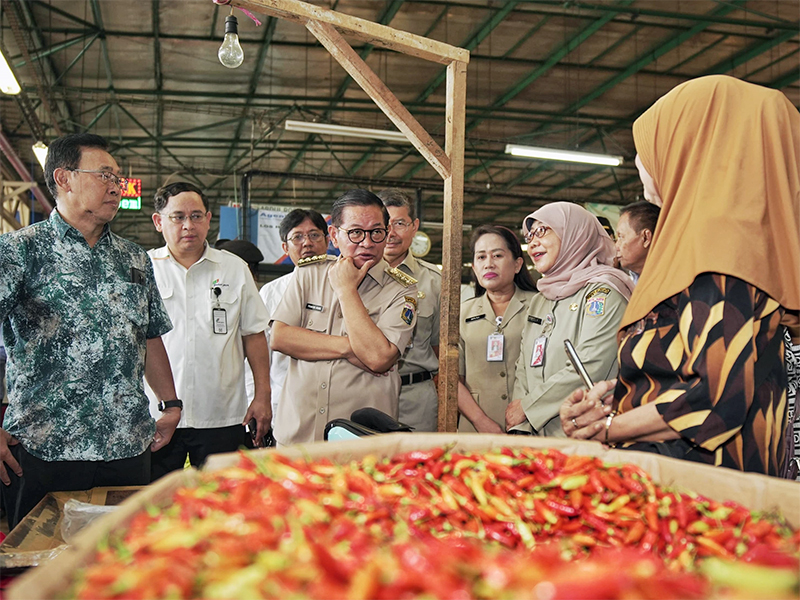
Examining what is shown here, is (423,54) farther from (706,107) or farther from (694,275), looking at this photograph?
(694,275)

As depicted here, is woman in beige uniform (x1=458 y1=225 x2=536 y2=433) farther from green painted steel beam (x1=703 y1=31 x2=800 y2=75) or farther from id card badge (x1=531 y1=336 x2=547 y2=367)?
green painted steel beam (x1=703 y1=31 x2=800 y2=75)

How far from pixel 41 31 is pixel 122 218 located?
1254 cm

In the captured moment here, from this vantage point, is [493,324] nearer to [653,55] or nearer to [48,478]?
[48,478]

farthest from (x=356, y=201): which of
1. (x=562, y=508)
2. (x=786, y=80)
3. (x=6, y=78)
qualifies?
(x=786, y=80)

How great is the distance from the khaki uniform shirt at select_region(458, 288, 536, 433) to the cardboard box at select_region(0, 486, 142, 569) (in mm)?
1768

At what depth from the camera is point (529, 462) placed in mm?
1711

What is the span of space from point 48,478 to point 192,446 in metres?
0.95

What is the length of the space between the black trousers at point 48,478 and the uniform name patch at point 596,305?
1.94 meters

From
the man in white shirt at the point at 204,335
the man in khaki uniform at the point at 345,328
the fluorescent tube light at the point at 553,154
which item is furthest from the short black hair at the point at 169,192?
the fluorescent tube light at the point at 553,154

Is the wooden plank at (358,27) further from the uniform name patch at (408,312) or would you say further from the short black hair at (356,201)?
the uniform name patch at (408,312)

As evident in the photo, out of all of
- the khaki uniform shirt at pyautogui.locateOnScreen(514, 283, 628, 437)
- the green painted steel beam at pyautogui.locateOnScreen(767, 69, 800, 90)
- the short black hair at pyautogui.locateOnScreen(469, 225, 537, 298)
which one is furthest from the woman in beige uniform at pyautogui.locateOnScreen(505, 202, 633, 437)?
the green painted steel beam at pyautogui.locateOnScreen(767, 69, 800, 90)

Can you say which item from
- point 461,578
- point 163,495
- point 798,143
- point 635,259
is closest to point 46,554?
point 163,495

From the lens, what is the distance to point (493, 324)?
367 cm

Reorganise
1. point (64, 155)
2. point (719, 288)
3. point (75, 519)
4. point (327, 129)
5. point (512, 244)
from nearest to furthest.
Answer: point (719, 288), point (75, 519), point (64, 155), point (512, 244), point (327, 129)
